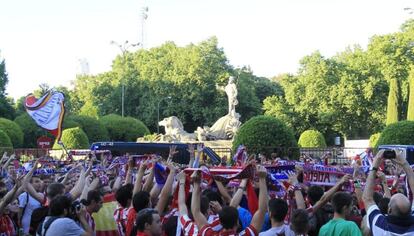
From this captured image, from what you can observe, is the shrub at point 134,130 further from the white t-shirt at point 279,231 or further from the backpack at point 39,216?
the white t-shirt at point 279,231

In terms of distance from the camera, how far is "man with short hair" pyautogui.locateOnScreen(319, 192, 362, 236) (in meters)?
5.58

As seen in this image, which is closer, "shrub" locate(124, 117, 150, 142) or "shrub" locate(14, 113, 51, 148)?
"shrub" locate(14, 113, 51, 148)

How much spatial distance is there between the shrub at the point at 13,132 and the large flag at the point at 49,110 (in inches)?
1051

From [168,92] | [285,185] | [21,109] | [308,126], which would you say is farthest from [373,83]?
[285,185]

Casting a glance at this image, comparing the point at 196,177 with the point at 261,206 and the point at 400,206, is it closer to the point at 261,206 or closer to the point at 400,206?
the point at 261,206

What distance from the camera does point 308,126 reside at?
59.2 m

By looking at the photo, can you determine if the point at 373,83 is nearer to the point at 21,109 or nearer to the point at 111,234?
the point at 21,109

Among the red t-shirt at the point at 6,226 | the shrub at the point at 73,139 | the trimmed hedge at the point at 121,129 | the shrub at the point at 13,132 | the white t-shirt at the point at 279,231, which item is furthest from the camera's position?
the trimmed hedge at the point at 121,129

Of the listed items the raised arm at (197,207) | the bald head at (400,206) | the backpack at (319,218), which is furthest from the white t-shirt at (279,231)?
the bald head at (400,206)

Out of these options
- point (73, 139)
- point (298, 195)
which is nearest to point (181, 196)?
point (298, 195)

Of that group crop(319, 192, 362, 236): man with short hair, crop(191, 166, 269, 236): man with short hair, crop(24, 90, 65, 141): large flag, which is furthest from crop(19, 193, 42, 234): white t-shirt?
crop(24, 90, 65, 141): large flag

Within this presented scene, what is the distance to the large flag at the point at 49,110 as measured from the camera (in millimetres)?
17047

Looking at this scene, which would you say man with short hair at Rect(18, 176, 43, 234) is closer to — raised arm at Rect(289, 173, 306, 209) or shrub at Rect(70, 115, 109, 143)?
raised arm at Rect(289, 173, 306, 209)

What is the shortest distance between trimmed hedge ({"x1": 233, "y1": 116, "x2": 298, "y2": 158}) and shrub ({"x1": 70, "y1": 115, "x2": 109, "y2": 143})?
2432cm
